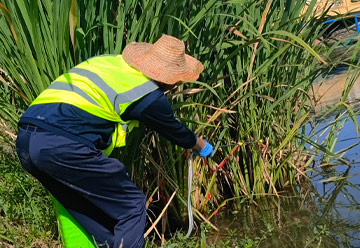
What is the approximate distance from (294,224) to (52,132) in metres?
2.04

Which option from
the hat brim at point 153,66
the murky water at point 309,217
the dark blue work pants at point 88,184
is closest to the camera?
the dark blue work pants at point 88,184

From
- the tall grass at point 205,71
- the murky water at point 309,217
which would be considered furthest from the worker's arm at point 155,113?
the murky water at point 309,217

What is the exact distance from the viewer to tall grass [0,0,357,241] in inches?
112

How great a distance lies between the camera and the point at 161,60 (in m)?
2.66

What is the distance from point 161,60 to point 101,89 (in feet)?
1.08

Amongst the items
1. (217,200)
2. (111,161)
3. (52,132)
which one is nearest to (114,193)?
(111,161)

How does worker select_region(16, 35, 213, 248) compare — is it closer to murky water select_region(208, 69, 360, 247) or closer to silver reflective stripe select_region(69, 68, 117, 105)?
silver reflective stripe select_region(69, 68, 117, 105)

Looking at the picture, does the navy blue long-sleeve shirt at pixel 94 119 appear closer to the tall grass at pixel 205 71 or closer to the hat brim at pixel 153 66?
the hat brim at pixel 153 66

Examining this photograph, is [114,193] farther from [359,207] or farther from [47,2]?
[359,207]

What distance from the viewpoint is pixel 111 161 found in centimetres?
263

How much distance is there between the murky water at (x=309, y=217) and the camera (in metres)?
3.55

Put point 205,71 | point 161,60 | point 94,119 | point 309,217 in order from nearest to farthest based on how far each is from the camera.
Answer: point 94,119
point 161,60
point 205,71
point 309,217

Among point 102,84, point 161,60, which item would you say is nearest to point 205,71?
point 161,60

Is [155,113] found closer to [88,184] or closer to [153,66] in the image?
[153,66]
